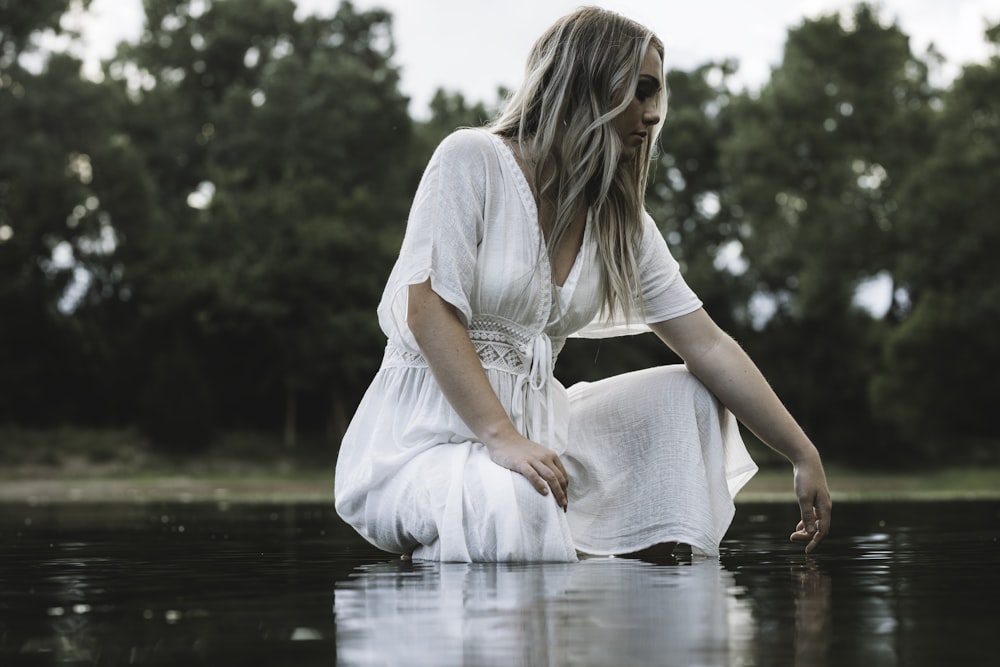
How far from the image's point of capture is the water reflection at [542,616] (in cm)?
193

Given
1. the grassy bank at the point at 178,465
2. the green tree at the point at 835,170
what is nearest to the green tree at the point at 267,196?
the grassy bank at the point at 178,465

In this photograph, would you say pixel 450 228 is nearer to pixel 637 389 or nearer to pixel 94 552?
pixel 637 389

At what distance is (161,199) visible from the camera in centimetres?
3847

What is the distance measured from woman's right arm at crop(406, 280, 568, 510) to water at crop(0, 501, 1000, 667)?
1.01 ft

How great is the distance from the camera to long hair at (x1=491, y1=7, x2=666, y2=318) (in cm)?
370

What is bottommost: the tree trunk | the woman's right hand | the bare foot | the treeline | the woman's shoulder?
the bare foot

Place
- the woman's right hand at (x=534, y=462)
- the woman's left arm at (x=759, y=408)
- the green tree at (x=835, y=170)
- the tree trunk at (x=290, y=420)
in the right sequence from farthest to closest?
the green tree at (x=835, y=170), the tree trunk at (x=290, y=420), the woman's left arm at (x=759, y=408), the woman's right hand at (x=534, y=462)

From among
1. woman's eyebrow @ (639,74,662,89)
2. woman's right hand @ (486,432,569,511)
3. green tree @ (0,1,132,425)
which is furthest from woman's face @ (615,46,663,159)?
green tree @ (0,1,132,425)

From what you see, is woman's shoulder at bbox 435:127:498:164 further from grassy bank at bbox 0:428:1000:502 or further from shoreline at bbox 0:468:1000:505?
grassy bank at bbox 0:428:1000:502

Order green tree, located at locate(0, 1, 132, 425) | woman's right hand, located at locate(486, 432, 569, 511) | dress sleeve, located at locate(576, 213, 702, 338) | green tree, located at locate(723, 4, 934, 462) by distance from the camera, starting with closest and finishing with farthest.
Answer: woman's right hand, located at locate(486, 432, 569, 511) < dress sleeve, located at locate(576, 213, 702, 338) < green tree, located at locate(0, 1, 132, 425) < green tree, located at locate(723, 4, 934, 462)

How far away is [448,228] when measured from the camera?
3590 mm

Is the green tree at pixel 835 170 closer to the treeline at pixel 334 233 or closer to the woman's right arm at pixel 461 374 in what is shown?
the treeline at pixel 334 233

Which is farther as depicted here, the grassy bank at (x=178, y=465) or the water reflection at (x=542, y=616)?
the grassy bank at (x=178, y=465)

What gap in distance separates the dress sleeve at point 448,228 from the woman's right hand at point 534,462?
0.35 m
